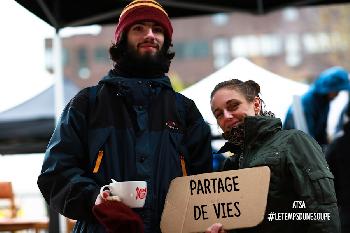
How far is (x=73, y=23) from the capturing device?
5.72 m

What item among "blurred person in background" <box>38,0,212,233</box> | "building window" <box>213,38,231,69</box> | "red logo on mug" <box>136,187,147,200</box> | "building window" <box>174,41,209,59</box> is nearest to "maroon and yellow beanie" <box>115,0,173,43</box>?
"blurred person in background" <box>38,0,212,233</box>

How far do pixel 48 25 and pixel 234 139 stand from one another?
3.55 metres

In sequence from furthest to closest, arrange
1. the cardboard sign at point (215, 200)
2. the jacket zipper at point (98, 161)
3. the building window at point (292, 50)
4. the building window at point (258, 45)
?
the building window at point (258, 45) → the building window at point (292, 50) → the jacket zipper at point (98, 161) → the cardboard sign at point (215, 200)

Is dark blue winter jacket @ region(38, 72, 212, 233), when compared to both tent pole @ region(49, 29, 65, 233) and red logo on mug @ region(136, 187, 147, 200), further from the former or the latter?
tent pole @ region(49, 29, 65, 233)

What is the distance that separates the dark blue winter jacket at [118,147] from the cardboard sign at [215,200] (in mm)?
79

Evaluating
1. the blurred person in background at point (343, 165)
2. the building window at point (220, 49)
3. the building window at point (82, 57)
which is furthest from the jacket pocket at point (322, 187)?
the building window at point (220, 49)

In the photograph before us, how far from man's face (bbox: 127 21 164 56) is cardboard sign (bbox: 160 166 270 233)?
1.89 ft

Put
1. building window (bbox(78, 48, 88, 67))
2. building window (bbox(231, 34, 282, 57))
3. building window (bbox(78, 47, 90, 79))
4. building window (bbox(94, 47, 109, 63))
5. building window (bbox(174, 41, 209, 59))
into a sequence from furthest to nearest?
1. building window (bbox(174, 41, 209, 59))
2. building window (bbox(78, 48, 88, 67))
3. building window (bbox(231, 34, 282, 57))
4. building window (bbox(78, 47, 90, 79))
5. building window (bbox(94, 47, 109, 63))

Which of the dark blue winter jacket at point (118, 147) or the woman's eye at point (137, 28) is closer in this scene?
the dark blue winter jacket at point (118, 147)

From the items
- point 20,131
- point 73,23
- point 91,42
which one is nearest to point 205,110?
point 73,23

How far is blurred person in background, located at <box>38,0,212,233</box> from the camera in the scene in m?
2.22

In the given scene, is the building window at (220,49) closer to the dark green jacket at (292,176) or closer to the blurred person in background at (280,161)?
the blurred person in background at (280,161)

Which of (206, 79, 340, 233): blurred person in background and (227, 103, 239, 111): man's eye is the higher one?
(227, 103, 239, 111): man's eye

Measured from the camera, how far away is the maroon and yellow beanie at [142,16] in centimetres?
253
